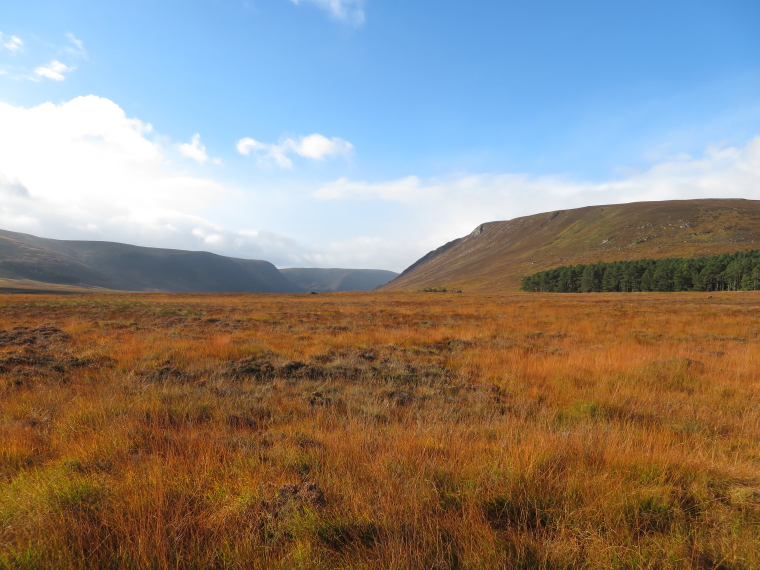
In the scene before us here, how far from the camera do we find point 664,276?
7719 centimetres

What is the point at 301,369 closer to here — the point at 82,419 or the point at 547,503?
the point at 82,419

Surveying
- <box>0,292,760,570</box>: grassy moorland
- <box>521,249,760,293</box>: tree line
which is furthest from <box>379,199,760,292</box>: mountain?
<box>0,292,760,570</box>: grassy moorland

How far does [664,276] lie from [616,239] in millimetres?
63431

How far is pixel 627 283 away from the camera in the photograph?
83375mm

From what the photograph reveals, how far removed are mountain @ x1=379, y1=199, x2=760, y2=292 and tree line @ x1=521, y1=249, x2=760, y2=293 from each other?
19.7m

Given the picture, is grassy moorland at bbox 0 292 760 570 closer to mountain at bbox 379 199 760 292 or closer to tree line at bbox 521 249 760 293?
tree line at bbox 521 249 760 293

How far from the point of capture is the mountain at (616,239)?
10700 centimetres

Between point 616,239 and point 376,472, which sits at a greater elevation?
point 616,239

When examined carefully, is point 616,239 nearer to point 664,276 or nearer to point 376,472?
point 664,276

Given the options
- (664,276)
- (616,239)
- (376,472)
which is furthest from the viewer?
(616,239)

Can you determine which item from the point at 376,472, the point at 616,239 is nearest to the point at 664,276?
the point at 616,239

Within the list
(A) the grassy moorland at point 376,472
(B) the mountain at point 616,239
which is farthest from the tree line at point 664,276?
(A) the grassy moorland at point 376,472

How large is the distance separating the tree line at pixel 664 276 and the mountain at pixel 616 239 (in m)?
19.7

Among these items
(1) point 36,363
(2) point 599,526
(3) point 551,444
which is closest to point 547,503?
(2) point 599,526
